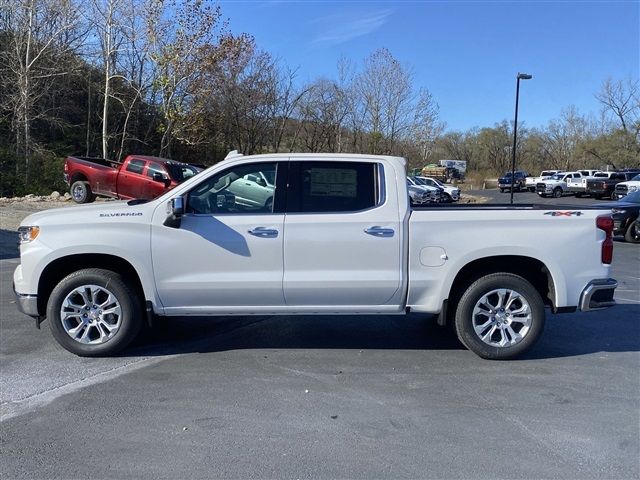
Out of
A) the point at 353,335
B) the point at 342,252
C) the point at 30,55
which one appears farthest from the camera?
the point at 30,55

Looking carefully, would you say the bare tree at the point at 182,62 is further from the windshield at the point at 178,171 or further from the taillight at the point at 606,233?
the taillight at the point at 606,233

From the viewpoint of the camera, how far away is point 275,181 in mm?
5262

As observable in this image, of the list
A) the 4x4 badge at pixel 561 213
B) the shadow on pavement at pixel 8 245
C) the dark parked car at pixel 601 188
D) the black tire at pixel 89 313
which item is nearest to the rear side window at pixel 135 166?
the shadow on pavement at pixel 8 245

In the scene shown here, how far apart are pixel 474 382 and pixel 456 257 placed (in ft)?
3.62

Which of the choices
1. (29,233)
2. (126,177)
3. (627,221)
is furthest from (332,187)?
(126,177)

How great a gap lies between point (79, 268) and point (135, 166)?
49.2ft

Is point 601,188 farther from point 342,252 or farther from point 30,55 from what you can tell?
point 342,252

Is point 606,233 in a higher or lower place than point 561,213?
lower

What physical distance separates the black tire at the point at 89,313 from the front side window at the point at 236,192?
959mm

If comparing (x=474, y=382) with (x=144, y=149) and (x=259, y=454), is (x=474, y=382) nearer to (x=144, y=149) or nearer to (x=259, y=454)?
(x=259, y=454)

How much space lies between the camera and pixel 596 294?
5137 millimetres

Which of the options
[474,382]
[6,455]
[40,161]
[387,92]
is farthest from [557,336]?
[387,92]

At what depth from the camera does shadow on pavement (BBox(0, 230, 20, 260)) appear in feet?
38.7

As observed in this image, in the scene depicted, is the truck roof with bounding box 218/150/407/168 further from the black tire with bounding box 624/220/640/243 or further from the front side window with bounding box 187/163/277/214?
the black tire with bounding box 624/220/640/243
